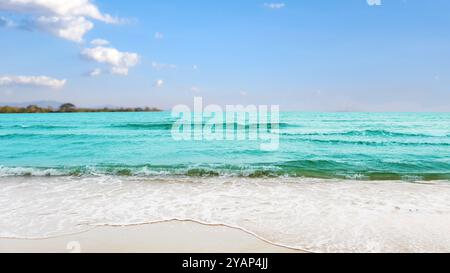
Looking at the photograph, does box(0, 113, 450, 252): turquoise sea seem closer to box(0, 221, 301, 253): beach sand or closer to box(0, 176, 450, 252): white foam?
box(0, 176, 450, 252): white foam

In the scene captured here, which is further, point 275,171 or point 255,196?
point 275,171

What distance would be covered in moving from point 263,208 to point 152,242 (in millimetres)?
2097

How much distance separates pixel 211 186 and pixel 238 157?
4.35 meters

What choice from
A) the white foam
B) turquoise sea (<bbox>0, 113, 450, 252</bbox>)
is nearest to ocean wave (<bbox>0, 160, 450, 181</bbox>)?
turquoise sea (<bbox>0, 113, 450, 252</bbox>)

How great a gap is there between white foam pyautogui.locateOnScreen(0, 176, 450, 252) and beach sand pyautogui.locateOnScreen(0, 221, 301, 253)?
0.25 meters

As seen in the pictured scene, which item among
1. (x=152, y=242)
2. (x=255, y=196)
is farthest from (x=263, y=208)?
(x=152, y=242)

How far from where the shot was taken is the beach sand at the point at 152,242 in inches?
148

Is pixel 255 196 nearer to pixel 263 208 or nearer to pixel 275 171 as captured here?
pixel 263 208

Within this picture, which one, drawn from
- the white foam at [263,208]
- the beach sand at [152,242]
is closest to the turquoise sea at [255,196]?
the white foam at [263,208]

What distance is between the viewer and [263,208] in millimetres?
5355

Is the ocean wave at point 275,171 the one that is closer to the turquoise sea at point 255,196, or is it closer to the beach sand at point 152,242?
the turquoise sea at point 255,196

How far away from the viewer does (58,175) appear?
844cm

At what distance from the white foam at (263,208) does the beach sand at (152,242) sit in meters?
0.25
